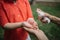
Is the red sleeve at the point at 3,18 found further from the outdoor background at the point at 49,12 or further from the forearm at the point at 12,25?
the outdoor background at the point at 49,12

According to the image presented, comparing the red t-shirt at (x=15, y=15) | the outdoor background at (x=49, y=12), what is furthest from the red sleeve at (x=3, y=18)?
the outdoor background at (x=49, y=12)

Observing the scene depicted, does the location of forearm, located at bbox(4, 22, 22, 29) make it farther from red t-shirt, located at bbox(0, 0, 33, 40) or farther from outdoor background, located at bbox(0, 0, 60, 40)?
outdoor background, located at bbox(0, 0, 60, 40)

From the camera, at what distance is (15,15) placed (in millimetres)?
514

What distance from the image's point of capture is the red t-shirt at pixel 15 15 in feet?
1.64

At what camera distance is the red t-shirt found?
500 mm

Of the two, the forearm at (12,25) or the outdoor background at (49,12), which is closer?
the forearm at (12,25)

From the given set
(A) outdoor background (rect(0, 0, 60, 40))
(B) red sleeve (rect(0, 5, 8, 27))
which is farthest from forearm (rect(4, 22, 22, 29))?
(A) outdoor background (rect(0, 0, 60, 40))

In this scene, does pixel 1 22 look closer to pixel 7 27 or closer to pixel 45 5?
pixel 7 27

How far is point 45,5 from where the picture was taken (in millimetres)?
1115

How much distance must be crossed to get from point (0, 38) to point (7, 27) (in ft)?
1.13

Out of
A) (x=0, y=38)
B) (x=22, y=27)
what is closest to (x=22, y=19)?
(x=22, y=27)

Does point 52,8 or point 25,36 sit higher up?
point 25,36

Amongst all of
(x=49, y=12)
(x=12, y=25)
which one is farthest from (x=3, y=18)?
(x=49, y=12)

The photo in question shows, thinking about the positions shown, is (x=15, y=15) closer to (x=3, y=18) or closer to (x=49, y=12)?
(x=3, y=18)
